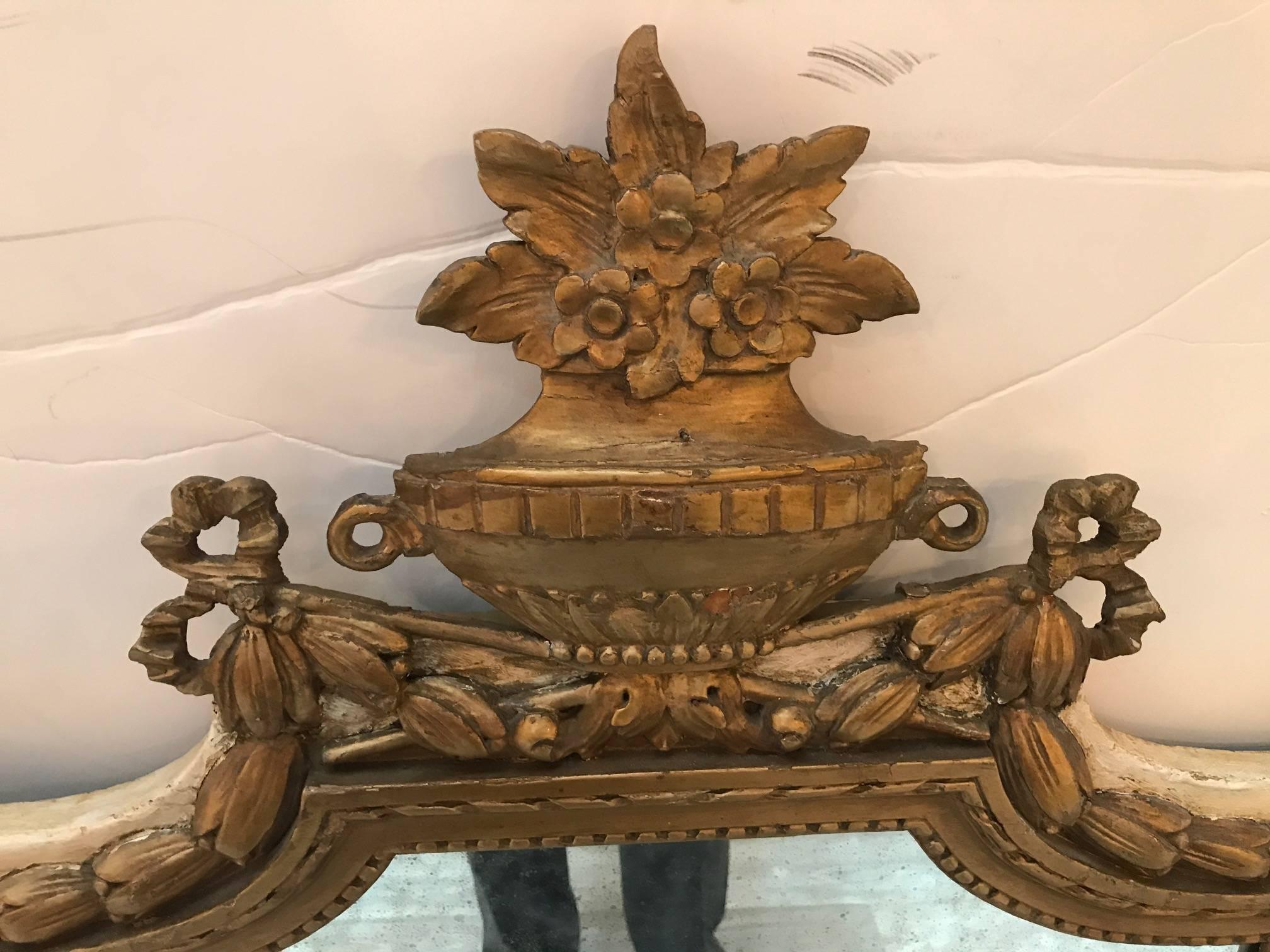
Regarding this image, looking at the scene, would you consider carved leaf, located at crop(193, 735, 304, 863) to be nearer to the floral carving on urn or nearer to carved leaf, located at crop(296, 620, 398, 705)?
carved leaf, located at crop(296, 620, 398, 705)

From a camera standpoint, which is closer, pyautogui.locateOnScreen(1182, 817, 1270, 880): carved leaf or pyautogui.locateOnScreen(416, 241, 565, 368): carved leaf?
pyautogui.locateOnScreen(416, 241, 565, 368): carved leaf

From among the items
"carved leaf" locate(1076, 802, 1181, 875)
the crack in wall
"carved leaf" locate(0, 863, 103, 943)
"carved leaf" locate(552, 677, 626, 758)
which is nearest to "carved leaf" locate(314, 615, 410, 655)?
"carved leaf" locate(552, 677, 626, 758)

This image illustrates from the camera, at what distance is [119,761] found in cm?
55

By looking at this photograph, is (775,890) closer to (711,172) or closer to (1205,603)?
(1205,603)

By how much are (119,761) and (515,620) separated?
0.32 metres

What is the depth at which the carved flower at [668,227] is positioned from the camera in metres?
0.40

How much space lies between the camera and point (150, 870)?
18.7 inches

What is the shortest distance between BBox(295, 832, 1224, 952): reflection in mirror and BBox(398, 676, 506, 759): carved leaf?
4.1 inches

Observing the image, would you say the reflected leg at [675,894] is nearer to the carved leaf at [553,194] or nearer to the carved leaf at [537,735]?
the carved leaf at [537,735]

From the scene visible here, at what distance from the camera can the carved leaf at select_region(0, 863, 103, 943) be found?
0.48 m

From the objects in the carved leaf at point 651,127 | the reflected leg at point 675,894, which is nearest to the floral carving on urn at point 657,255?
the carved leaf at point 651,127

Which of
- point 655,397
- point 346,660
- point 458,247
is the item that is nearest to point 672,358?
point 655,397

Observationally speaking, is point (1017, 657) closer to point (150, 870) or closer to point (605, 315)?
point (605, 315)

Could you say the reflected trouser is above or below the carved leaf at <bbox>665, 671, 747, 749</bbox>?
below
